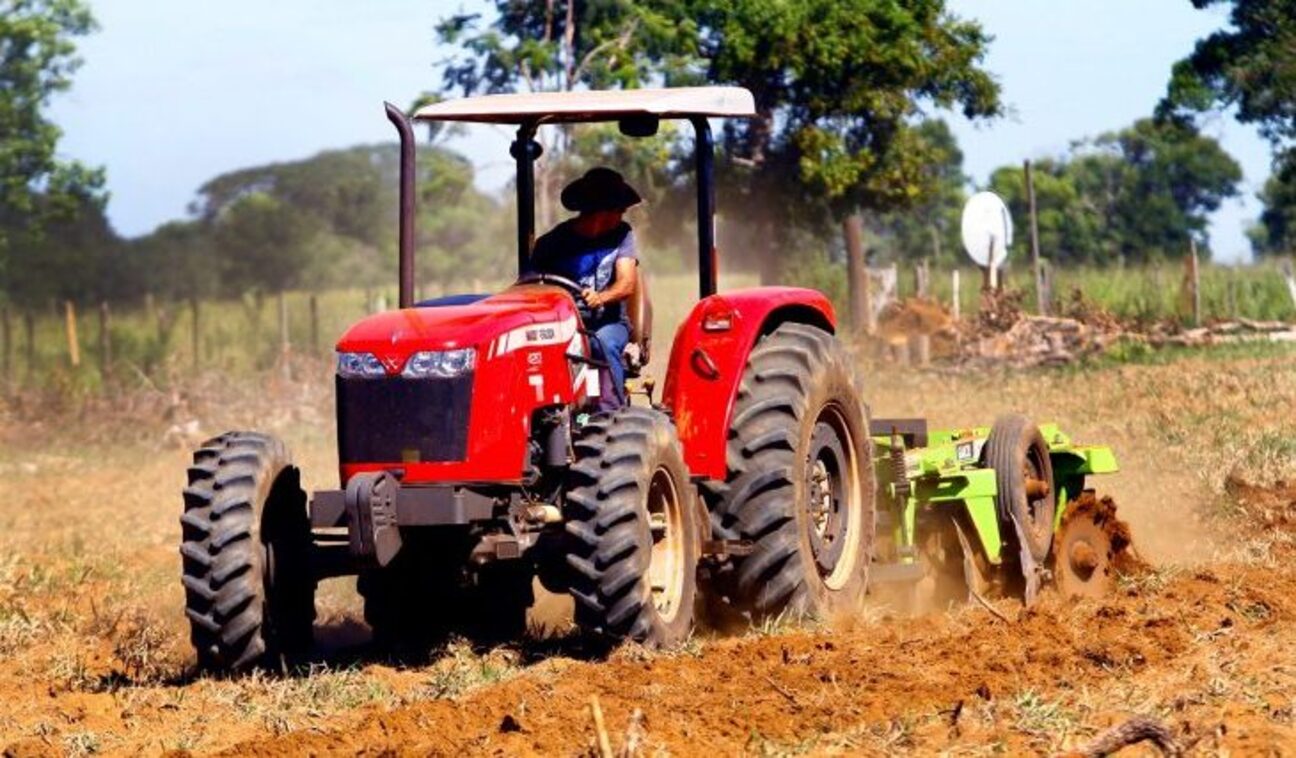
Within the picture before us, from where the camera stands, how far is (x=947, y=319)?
1236 inches

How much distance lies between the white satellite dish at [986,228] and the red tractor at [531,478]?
14672 mm

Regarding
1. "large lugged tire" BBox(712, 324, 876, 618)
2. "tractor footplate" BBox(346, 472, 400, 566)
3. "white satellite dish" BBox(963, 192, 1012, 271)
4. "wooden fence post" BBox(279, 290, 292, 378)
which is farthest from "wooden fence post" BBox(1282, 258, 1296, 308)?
"tractor footplate" BBox(346, 472, 400, 566)

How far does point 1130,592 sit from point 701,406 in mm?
2482

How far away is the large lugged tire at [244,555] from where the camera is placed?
9203mm

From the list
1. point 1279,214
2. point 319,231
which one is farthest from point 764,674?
point 1279,214

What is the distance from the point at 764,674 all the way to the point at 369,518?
180 centimetres

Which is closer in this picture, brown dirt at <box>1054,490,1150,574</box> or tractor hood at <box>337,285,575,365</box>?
tractor hood at <box>337,285,575,365</box>

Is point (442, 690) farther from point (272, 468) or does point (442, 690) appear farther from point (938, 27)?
point (938, 27)

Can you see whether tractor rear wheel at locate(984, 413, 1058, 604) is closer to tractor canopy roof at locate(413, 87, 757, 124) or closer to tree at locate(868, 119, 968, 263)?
tractor canopy roof at locate(413, 87, 757, 124)

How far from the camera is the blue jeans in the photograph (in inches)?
392

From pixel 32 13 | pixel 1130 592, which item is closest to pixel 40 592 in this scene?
pixel 1130 592

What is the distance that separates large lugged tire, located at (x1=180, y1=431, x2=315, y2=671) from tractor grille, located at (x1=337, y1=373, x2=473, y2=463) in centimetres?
41

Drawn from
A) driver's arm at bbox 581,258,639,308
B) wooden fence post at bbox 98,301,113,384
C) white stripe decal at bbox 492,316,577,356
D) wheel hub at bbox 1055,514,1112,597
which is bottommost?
wheel hub at bbox 1055,514,1112,597

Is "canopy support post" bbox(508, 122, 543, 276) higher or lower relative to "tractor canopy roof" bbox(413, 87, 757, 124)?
lower
